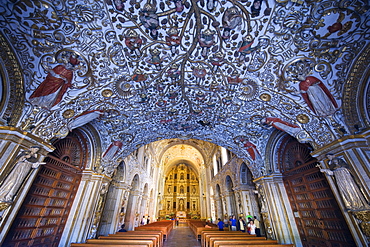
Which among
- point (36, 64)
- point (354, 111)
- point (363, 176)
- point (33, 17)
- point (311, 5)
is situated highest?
point (311, 5)

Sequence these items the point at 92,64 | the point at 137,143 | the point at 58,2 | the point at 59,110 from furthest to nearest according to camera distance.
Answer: the point at 137,143
the point at 59,110
the point at 92,64
the point at 58,2

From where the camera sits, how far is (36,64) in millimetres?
3502

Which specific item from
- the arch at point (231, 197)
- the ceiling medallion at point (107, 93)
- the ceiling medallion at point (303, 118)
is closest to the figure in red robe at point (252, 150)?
the ceiling medallion at point (303, 118)

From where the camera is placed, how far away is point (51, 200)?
5176 mm

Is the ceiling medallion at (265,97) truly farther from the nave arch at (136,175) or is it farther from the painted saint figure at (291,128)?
the nave arch at (136,175)

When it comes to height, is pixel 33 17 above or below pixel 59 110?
above

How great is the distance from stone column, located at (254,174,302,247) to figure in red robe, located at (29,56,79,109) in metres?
7.64

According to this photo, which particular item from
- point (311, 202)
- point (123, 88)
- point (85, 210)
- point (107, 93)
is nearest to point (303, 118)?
point (311, 202)

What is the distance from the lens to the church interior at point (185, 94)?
3.13 meters

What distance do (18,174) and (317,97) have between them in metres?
7.28

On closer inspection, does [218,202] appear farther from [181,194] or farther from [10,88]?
[10,88]

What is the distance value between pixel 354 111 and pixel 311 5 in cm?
256

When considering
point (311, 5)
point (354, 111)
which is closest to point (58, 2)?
point (311, 5)

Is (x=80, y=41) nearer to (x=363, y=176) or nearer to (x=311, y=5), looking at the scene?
(x=311, y=5)
